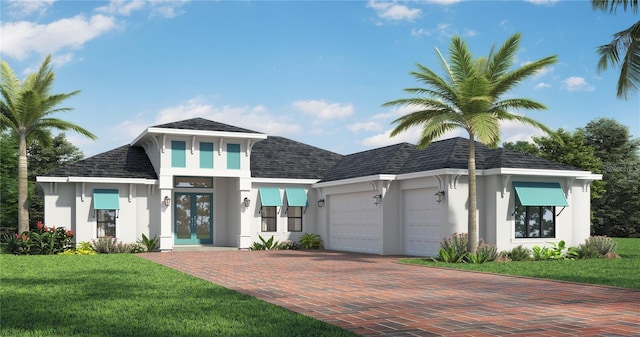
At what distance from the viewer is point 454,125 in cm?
2022

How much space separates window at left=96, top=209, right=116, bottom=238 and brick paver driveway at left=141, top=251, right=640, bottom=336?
10.3 meters

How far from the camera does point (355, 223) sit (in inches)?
1046

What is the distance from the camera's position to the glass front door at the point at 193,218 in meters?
→ 28.8

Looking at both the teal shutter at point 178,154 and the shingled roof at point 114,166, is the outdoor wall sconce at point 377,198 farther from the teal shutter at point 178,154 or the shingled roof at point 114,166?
the shingled roof at point 114,166

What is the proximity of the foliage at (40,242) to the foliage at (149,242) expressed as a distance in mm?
2870

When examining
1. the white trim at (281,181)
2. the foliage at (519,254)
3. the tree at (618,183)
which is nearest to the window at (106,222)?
the white trim at (281,181)

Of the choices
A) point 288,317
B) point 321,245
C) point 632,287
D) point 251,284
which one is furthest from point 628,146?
point 288,317

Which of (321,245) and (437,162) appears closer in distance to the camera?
(437,162)

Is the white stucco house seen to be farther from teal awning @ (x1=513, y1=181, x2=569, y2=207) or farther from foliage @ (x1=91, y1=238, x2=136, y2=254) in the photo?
foliage @ (x1=91, y1=238, x2=136, y2=254)

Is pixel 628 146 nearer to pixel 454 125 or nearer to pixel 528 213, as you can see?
pixel 528 213

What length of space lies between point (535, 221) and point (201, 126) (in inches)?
554

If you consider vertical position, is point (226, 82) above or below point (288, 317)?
above

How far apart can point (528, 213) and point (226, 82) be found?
38.4 ft

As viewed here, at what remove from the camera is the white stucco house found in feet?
72.3
